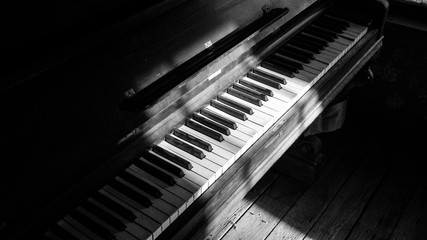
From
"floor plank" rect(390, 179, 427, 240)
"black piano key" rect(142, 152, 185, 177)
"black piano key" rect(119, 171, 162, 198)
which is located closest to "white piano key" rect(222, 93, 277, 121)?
"black piano key" rect(142, 152, 185, 177)

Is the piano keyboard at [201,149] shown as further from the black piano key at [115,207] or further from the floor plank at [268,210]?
the floor plank at [268,210]

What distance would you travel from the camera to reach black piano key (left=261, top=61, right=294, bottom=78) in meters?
1.94

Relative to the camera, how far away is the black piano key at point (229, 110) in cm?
170

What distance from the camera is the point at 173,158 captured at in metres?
1.52

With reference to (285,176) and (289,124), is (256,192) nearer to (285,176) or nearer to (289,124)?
(285,176)

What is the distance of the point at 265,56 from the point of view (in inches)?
79.0

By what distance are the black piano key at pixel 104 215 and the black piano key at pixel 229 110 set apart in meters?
0.62

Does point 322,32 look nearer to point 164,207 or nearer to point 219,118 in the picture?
point 219,118

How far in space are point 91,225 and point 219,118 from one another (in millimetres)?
626

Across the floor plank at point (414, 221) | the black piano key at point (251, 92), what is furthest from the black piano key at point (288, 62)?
the floor plank at point (414, 221)

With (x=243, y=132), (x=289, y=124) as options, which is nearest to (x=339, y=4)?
(x=289, y=124)

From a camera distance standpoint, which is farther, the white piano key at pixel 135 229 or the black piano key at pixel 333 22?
the black piano key at pixel 333 22

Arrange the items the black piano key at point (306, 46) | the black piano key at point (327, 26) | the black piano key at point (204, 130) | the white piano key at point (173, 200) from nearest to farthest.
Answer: the white piano key at point (173, 200) → the black piano key at point (204, 130) → the black piano key at point (306, 46) → the black piano key at point (327, 26)

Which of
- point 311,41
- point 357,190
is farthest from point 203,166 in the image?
point 357,190
